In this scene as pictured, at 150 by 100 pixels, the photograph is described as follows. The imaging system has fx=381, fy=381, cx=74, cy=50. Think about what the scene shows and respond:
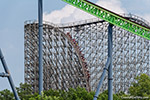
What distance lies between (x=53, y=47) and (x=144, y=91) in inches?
330

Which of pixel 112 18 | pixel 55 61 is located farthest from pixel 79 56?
pixel 112 18

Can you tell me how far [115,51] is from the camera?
27.5m

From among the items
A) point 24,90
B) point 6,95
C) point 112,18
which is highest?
point 112,18

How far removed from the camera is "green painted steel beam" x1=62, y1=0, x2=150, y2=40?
14.8m

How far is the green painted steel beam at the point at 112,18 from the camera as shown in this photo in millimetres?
14773

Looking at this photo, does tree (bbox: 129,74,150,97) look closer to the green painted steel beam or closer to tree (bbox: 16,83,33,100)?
the green painted steel beam

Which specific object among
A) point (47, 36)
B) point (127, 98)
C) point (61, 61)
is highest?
point (47, 36)

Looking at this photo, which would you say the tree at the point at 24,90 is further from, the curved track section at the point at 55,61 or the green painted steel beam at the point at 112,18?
the green painted steel beam at the point at 112,18

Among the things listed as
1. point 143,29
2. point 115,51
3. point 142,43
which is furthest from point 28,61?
point 143,29

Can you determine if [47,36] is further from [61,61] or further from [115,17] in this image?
[115,17]

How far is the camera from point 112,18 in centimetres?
1477

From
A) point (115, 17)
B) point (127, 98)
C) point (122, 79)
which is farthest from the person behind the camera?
point (122, 79)

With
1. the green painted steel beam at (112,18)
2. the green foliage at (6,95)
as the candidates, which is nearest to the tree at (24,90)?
the green foliage at (6,95)

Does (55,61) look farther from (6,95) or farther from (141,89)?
(141,89)
